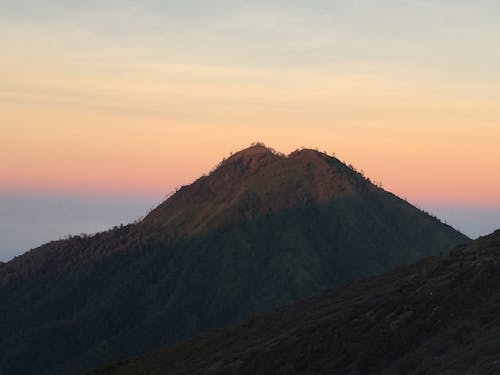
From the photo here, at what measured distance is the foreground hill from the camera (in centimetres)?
5753

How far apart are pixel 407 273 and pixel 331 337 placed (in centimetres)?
2504

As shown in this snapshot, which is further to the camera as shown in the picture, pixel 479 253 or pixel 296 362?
pixel 479 253

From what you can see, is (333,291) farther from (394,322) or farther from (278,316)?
(394,322)

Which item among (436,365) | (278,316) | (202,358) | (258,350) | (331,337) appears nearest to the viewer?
(436,365)

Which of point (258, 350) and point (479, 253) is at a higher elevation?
point (479, 253)

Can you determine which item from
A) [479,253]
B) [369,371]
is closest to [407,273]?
[479,253]

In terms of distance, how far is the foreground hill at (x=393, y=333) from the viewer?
57.5m

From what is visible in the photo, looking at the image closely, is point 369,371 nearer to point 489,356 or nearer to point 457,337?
point 457,337

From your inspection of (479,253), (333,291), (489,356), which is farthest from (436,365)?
(333,291)

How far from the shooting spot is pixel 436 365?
54.8 meters

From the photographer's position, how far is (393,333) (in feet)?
213

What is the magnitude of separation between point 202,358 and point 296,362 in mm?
22290

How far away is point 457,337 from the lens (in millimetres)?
58812

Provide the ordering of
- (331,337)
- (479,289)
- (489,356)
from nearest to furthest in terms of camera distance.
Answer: (489,356) → (479,289) → (331,337)
